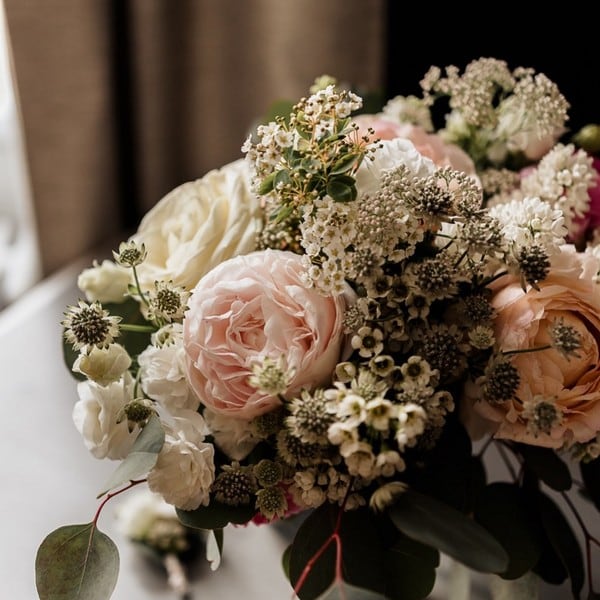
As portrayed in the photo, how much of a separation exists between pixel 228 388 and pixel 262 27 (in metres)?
0.97

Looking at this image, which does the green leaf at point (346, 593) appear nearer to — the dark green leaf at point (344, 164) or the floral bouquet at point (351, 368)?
the floral bouquet at point (351, 368)

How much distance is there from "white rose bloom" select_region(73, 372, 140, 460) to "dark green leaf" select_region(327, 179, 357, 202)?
0.21 m

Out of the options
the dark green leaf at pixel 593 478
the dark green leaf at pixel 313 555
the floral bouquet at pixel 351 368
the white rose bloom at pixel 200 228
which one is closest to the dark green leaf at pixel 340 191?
the floral bouquet at pixel 351 368

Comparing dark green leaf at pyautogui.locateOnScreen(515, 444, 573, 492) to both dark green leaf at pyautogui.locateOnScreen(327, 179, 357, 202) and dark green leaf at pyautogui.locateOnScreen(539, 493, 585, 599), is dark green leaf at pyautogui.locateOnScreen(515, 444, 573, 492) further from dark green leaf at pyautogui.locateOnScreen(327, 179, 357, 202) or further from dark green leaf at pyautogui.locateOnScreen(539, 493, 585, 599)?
dark green leaf at pyautogui.locateOnScreen(327, 179, 357, 202)

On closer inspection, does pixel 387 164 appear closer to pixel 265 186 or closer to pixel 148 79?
pixel 265 186

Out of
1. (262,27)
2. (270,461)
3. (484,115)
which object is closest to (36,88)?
(262,27)

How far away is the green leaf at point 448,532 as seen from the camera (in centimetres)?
46

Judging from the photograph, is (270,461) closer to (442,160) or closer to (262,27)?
(442,160)

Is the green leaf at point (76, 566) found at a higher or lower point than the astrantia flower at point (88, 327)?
lower

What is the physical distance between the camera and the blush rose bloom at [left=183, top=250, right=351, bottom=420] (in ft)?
1.76

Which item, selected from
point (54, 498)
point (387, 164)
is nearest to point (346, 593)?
point (387, 164)

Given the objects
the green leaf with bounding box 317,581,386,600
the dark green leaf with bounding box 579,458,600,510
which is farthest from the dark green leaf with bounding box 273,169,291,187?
the dark green leaf with bounding box 579,458,600,510

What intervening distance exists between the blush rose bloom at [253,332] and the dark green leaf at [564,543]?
23cm

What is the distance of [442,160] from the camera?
0.67 m
